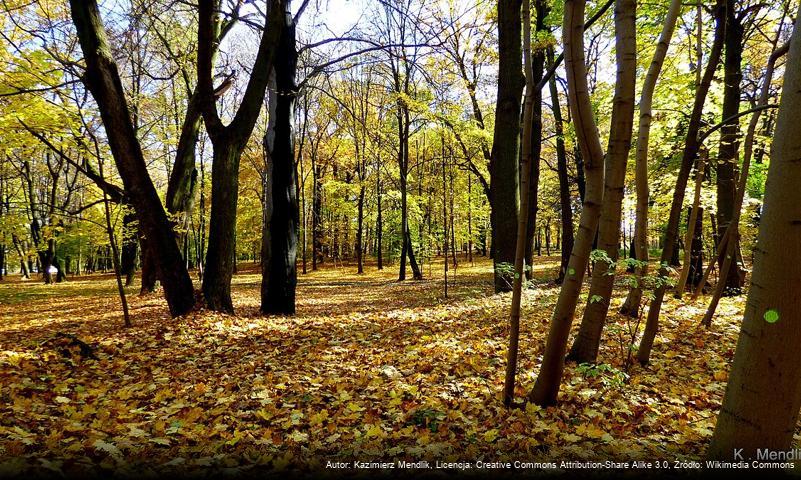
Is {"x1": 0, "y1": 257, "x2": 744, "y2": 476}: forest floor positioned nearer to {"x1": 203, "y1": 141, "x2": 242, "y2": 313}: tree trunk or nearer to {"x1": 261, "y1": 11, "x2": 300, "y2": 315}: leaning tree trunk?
{"x1": 203, "y1": 141, "x2": 242, "y2": 313}: tree trunk

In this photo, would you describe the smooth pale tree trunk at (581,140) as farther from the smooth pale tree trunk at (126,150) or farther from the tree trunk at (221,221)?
the smooth pale tree trunk at (126,150)

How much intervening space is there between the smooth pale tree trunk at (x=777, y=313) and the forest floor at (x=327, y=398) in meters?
1.24

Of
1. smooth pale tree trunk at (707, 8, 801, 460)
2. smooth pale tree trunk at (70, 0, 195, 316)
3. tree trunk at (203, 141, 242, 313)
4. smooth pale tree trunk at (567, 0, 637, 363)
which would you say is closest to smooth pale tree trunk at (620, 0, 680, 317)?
smooth pale tree trunk at (567, 0, 637, 363)

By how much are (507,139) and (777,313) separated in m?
7.45

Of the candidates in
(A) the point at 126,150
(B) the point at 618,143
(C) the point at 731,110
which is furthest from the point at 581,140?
(C) the point at 731,110

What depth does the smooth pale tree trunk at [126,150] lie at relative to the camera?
6.09 metres

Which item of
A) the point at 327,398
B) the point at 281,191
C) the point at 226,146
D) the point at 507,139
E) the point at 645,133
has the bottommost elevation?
the point at 327,398

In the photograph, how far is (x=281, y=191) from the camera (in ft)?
24.6

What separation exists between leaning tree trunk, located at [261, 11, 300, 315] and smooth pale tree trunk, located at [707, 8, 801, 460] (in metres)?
7.10

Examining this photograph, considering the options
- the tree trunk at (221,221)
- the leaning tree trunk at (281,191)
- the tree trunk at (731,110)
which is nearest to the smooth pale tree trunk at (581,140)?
the leaning tree trunk at (281,191)

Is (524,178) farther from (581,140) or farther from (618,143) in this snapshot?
(618,143)

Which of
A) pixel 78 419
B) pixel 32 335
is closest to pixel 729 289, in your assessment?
pixel 78 419

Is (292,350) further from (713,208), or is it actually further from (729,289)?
(713,208)

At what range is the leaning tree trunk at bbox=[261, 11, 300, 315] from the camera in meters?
7.48
